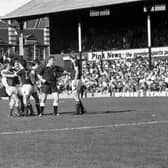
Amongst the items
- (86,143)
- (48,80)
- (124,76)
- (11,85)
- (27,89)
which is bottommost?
(86,143)

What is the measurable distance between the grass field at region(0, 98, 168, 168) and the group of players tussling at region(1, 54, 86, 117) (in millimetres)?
2240

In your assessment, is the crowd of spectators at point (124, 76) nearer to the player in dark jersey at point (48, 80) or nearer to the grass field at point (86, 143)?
the player in dark jersey at point (48, 80)

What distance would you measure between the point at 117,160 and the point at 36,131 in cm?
524

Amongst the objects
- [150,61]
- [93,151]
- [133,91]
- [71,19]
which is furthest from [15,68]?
[71,19]

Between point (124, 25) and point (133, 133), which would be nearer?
point (133, 133)

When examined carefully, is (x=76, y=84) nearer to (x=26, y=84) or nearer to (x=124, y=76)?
(x=26, y=84)

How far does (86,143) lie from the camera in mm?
11555

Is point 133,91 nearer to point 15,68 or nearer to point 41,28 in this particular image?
point 15,68

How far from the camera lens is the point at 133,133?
1313 centimetres

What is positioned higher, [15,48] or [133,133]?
[15,48]

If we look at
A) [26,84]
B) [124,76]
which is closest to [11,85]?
[26,84]

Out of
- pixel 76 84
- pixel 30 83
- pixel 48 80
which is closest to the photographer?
pixel 48 80

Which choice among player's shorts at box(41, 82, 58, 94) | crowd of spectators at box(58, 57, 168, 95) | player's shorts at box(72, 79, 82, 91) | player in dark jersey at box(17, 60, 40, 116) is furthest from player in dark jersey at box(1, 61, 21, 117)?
crowd of spectators at box(58, 57, 168, 95)

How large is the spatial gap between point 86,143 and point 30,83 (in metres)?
8.78
